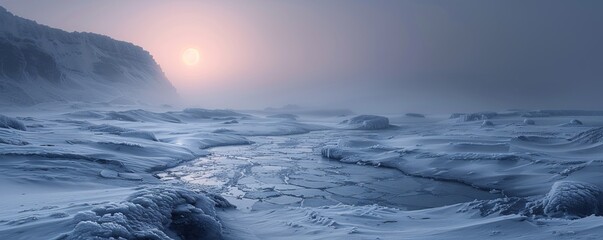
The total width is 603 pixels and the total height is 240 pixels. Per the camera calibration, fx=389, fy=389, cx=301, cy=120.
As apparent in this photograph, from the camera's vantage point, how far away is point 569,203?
5.75m

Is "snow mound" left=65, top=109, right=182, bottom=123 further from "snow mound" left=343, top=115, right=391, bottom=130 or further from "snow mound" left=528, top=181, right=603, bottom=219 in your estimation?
"snow mound" left=528, top=181, right=603, bottom=219

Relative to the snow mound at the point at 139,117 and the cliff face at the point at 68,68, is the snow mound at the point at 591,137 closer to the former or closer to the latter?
the snow mound at the point at 139,117

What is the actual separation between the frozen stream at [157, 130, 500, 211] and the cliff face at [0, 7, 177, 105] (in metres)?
47.5

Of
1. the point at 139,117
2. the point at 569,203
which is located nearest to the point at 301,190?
the point at 569,203

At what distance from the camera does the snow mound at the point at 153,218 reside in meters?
3.52

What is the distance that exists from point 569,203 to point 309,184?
5318 mm

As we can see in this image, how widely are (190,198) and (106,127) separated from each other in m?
15.8

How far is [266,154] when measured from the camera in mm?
15414

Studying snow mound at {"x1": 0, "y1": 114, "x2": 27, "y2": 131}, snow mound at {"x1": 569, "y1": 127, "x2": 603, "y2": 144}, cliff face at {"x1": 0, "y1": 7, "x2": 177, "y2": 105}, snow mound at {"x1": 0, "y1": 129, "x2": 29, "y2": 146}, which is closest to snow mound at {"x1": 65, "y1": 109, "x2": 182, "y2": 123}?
snow mound at {"x1": 0, "y1": 114, "x2": 27, "y2": 131}

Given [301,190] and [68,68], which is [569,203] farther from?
[68,68]

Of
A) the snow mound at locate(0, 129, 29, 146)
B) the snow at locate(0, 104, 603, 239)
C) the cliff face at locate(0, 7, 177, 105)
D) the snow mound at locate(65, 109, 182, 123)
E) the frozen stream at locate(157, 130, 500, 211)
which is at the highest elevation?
the cliff face at locate(0, 7, 177, 105)

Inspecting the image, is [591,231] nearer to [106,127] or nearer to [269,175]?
[269,175]

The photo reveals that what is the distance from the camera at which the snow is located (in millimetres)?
4348

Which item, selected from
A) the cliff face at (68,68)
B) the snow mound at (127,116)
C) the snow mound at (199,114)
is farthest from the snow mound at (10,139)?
the cliff face at (68,68)
